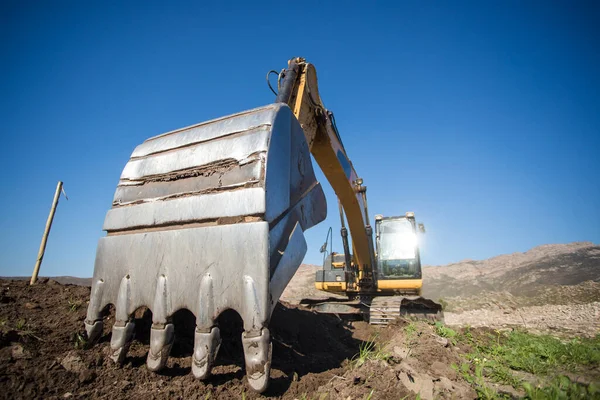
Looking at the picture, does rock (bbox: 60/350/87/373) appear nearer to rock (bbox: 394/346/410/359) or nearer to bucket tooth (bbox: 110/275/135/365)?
bucket tooth (bbox: 110/275/135/365)

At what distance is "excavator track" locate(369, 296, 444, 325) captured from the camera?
20.6 ft

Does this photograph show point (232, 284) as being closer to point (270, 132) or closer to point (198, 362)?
point (198, 362)

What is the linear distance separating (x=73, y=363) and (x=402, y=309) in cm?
616

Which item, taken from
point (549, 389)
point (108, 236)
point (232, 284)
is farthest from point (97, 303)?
point (549, 389)

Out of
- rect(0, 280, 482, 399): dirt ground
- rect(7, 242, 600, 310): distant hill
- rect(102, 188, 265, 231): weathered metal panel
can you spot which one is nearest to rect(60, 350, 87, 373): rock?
rect(0, 280, 482, 399): dirt ground

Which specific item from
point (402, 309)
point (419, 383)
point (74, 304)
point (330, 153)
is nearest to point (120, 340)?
point (74, 304)

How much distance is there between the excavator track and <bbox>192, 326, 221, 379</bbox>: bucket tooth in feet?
17.7

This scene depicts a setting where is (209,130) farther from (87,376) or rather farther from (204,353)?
(87,376)

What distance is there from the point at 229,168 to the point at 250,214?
1.36 ft

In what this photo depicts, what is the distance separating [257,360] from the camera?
4.93 feet

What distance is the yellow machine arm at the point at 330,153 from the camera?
3789mm

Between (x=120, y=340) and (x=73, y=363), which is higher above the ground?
(x=120, y=340)

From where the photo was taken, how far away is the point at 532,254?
134ft

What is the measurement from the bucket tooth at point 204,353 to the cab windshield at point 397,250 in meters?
6.60
